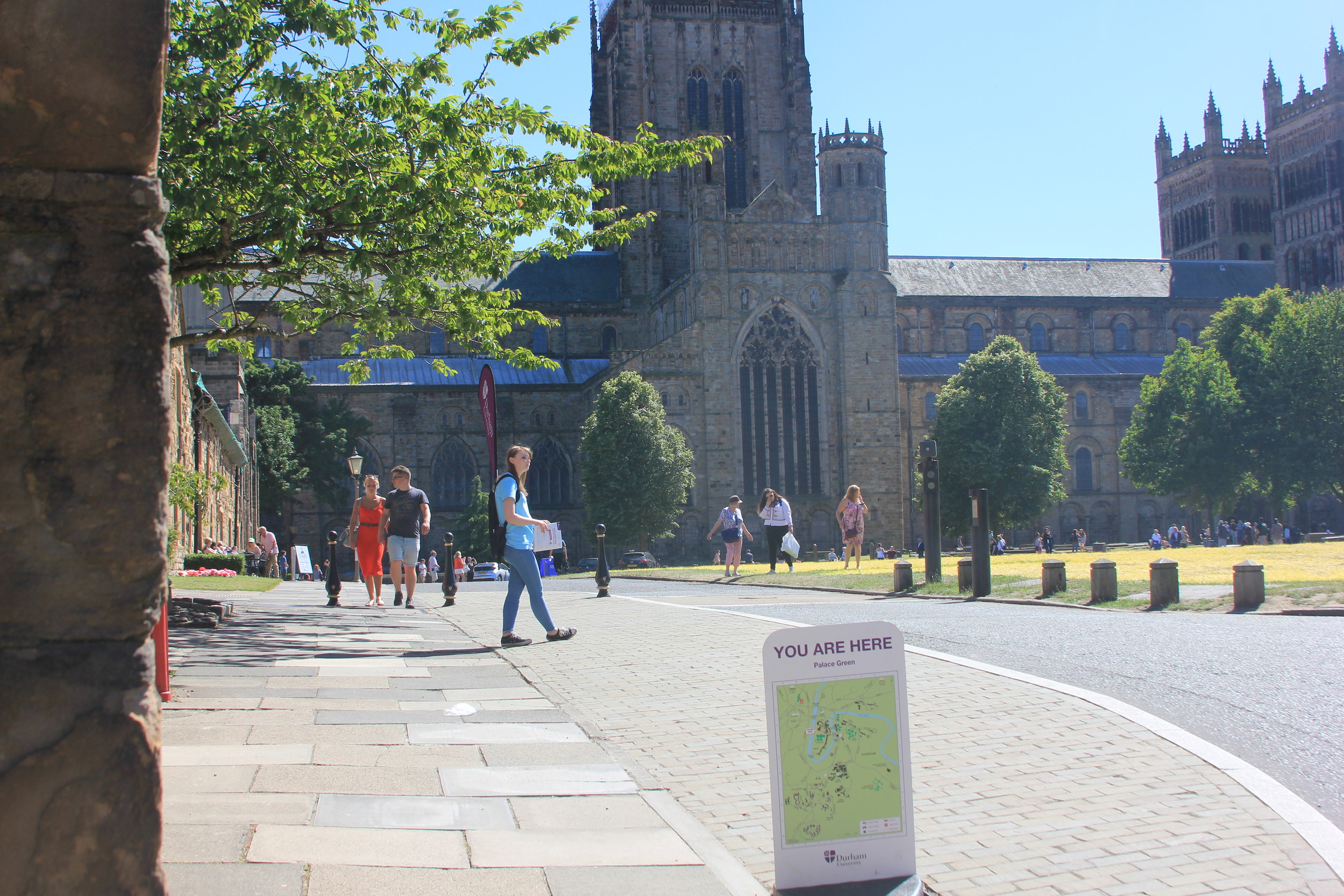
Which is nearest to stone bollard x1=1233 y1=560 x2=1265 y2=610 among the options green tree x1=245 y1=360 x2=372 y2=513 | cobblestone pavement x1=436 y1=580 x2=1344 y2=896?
cobblestone pavement x1=436 y1=580 x2=1344 y2=896

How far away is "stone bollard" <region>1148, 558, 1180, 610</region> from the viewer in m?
13.7

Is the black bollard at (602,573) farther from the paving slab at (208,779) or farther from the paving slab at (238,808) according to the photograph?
the paving slab at (238,808)

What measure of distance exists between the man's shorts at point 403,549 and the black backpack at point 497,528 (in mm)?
5968

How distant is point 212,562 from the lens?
80.6ft

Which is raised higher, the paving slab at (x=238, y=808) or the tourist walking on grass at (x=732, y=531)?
the tourist walking on grass at (x=732, y=531)

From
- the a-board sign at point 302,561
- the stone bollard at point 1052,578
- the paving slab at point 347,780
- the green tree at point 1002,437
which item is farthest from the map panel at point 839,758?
the green tree at point 1002,437

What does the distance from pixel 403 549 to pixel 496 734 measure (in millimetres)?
10551

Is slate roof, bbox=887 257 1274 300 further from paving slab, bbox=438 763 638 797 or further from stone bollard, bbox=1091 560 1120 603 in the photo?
paving slab, bbox=438 763 638 797

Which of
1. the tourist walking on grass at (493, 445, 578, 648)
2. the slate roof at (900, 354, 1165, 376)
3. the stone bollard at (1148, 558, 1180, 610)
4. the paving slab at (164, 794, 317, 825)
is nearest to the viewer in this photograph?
the paving slab at (164, 794, 317, 825)

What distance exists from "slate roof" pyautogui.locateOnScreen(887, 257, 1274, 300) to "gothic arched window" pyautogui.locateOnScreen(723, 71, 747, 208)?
436 inches

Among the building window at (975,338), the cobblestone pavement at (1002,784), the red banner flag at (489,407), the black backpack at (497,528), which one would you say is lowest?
the cobblestone pavement at (1002,784)

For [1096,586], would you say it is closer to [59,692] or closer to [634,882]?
[634,882]

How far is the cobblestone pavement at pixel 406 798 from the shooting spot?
3895mm

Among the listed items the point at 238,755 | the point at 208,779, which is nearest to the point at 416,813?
the point at 208,779
